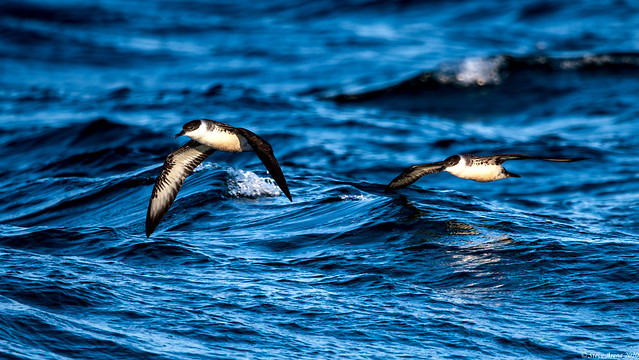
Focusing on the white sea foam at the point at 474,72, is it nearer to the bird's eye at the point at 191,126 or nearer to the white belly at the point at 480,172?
the white belly at the point at 480,172

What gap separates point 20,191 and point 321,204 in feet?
13.1

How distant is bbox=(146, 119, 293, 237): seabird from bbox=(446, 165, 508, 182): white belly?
2.25 meters

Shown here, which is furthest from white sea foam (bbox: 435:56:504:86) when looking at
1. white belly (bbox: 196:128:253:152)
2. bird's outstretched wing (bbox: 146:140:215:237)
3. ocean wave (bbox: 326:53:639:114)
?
white belly (bbox: 196:128:253:152)

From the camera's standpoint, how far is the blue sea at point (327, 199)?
6031mm

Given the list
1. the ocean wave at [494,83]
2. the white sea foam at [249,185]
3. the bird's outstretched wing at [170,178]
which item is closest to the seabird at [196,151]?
the bird's outstretched wing at [170,178]

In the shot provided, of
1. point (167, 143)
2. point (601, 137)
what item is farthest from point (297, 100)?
point (601, 137)

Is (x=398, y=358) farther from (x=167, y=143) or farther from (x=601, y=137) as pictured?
(x=601, y=137)

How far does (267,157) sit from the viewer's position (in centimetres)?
636

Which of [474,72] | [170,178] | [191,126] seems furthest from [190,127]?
[474,72]

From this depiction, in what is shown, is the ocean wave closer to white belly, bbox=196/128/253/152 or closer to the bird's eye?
white belly, bbox=196/128/253/152

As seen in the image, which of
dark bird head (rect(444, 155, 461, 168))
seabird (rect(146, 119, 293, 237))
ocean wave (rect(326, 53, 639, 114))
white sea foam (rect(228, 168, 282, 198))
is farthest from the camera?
ocean wave (rect(326, 53, 639, 114))

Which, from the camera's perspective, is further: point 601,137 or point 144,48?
point 144,48

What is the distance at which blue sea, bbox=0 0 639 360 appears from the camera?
603cm

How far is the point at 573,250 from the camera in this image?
7793mm
